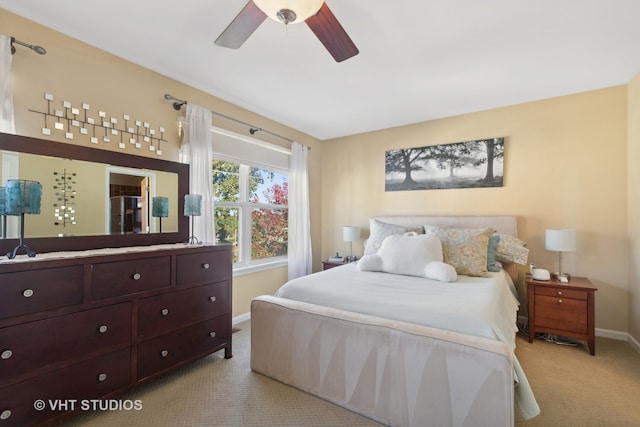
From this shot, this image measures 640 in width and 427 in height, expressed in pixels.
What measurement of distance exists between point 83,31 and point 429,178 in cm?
365

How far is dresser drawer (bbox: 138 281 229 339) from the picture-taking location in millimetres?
1872

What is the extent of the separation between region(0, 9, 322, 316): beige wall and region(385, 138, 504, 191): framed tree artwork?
2.26 metres

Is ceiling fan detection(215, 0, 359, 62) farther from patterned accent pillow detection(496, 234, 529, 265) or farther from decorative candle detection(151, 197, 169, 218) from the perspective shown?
patterned accent pillow detection(496, 234, 529, 265)

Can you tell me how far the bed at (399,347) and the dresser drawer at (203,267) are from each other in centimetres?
42

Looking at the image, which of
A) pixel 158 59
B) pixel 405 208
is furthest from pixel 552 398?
pixel 158 59

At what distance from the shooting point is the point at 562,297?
257 centimetres

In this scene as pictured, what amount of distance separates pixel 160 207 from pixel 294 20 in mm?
1799

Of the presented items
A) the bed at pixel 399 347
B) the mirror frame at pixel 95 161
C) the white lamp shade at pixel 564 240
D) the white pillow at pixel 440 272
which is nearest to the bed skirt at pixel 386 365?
the bed at pixel 399 347

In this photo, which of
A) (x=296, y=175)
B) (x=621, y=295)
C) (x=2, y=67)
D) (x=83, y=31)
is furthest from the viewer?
(x=296, y=175)

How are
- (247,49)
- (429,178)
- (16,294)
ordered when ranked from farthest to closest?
(429,178)
(247,49)
(16,294)

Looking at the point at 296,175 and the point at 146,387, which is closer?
the point at 146,387

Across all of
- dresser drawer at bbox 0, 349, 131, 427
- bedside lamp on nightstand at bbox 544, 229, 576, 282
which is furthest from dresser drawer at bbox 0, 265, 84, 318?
bedside lamp on nightstand at bbox 544, 229, 576, 282

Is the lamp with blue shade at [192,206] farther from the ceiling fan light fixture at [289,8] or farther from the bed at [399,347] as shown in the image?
the ceiling fan light fixture at [289,8]

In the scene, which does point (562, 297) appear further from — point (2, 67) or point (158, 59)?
point (2, 67)
